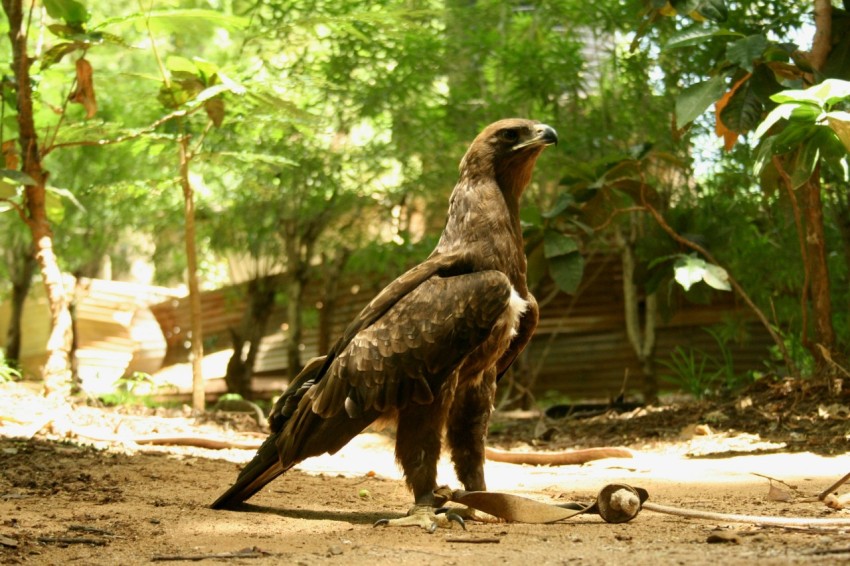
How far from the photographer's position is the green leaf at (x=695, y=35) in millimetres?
5070

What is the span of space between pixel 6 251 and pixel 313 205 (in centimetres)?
407

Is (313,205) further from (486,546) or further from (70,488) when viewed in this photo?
(486,546)

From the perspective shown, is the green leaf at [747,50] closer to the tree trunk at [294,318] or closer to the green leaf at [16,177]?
the green leaf at [16,177]

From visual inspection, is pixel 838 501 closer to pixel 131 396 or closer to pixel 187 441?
pixel 187 441

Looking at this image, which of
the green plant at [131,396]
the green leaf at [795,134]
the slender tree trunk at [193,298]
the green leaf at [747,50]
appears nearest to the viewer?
the green leaf at [795,134]

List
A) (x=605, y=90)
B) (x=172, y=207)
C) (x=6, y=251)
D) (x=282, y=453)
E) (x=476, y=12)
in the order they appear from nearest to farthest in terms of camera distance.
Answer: (x=282, y=453) → (x=605, y=90) → (x=476, y=12) → (x=172, y=207) → (x=6, y=251)

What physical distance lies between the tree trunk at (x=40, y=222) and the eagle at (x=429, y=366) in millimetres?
2521

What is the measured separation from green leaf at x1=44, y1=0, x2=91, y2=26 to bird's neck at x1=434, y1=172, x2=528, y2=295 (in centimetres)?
302

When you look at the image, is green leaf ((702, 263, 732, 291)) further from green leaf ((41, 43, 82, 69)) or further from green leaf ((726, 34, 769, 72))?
green leaf ((41, 43, 82, 69))

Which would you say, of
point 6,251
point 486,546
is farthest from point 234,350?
point 486,546

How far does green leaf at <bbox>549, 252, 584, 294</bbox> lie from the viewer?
20.7ft

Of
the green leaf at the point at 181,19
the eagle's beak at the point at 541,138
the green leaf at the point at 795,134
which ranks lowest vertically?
the eagle's beak at the point at 541,138

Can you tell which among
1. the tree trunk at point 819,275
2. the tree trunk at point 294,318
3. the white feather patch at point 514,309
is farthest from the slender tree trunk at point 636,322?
the white feather patch at point 514,309

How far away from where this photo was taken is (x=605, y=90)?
8078mm
